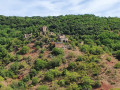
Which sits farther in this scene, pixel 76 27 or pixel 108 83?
pixel 76 27

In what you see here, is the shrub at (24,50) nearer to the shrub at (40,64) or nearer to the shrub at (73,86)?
the shrub at (40,64)

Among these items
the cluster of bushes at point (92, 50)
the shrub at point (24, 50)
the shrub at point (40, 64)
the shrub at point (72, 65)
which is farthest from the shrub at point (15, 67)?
the cluster of bushes at point (92, 50)

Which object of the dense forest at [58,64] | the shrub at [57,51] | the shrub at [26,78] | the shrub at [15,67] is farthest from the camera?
the shrub at [57,51]

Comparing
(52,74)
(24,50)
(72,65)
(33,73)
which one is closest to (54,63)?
(52,74)

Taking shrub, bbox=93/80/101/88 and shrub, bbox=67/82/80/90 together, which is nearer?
shrub, bbox=67/82/80/90

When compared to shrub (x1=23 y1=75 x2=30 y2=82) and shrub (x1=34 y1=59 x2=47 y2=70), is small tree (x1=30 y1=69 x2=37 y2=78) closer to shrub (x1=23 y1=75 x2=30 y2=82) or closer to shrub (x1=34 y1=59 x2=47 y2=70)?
shrub (x1=23 y1=75 x2=30 y2=82)

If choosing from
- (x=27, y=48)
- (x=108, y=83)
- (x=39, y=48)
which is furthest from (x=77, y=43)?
(x=108, y=83)

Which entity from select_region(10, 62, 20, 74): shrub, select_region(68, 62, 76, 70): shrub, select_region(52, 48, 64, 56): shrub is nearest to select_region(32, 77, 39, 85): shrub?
select_region(10, 62, 20, 74): shrub

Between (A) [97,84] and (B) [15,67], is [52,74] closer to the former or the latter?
(A) [97,84]


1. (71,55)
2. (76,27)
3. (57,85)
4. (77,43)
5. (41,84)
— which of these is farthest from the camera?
(76,27)

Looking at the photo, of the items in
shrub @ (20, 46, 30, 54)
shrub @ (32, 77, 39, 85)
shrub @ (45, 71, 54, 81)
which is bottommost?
shrub @ (32, 77, 39, 85)

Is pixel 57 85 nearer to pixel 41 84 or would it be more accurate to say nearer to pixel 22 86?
pixel 41 84
